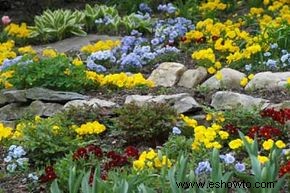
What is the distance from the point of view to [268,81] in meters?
6.12

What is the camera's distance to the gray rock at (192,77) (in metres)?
6.50

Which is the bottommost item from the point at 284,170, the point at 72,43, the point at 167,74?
the point at 72,43

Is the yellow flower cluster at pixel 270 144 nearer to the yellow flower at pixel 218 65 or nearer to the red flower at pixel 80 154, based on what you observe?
the red flower at pixel 80 154

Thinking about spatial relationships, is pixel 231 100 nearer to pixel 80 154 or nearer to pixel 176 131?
pixel 176 131

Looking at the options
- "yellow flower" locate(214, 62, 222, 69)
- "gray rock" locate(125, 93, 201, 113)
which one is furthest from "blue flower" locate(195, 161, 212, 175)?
"yellow flower" locate(214, 62, 222, 69)

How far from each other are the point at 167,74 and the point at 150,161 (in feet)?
7.44

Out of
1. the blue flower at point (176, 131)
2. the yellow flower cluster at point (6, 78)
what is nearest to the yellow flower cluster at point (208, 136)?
the blue flower at point (176, 131)

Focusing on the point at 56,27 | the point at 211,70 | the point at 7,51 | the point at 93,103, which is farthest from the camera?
the point at 56,27

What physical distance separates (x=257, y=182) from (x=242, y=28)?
4.88 m

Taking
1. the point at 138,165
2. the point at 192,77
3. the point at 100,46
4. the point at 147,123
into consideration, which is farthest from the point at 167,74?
the point at 138,165

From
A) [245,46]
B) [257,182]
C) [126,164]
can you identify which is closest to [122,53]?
[245,46]

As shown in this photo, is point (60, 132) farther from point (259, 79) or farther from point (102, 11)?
point (102, 11)

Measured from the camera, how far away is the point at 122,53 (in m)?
7.55

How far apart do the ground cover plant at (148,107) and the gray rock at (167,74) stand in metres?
0.04
